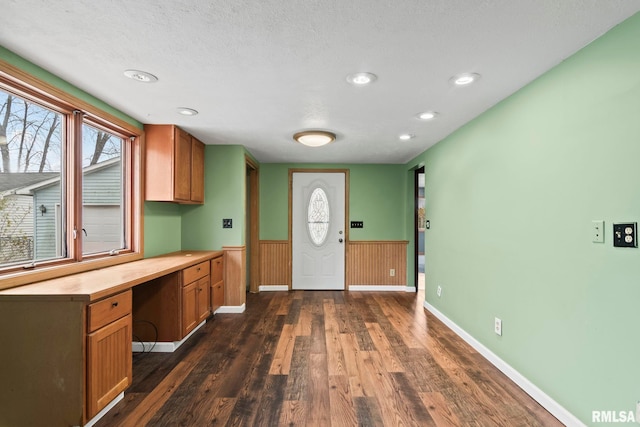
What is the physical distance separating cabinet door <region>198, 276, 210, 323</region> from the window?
27.9 inches

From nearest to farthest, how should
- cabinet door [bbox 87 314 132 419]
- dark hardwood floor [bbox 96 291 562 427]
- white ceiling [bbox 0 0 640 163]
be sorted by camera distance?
white ceiling [bbox 0 0 640 163] < cabinet door [bbox 87 314 132 419] < dark hardwood floor [bbox 96 291 562 427]

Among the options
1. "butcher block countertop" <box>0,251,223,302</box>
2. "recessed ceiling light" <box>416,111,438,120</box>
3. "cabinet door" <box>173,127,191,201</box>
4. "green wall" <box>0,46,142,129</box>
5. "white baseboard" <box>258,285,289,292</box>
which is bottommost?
"white baseboard" <box>258,285,289,292</box>

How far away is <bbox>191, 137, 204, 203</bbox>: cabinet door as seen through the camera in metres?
3.67

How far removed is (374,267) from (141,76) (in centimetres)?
430

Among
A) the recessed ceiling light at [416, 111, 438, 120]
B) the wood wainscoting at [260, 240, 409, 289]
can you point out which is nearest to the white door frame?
the wood wainscoting at [260, 240, 409, 289]

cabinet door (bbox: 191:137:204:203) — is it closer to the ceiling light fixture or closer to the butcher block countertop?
the butcher block countertop

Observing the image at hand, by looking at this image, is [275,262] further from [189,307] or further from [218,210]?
[189,307]

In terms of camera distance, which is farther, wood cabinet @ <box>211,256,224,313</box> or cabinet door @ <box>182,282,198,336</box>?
wood cabinet @ <box>211,256,224,313</box>

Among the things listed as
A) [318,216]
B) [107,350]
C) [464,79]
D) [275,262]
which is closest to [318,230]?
[318,216]

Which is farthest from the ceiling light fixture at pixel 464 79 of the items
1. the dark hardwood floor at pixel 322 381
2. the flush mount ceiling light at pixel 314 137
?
the dark hardwood floor at pixel 322 381

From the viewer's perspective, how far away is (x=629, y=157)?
1503mm

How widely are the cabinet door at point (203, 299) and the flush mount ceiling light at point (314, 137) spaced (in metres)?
1.89

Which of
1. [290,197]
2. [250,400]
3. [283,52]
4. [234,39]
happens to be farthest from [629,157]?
[290,197]

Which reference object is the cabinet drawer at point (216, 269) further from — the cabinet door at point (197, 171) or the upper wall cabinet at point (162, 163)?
the upper wall cabinet at point (162, 163)
